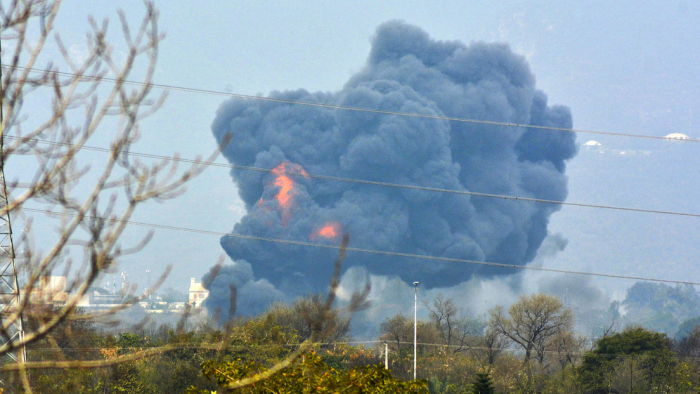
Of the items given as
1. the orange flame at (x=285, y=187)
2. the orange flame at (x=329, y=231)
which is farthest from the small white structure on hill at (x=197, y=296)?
the orange flame at (x=329, y=231)

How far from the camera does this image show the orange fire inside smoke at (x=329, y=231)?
8262cm

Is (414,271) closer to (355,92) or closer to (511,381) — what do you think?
(355,92)

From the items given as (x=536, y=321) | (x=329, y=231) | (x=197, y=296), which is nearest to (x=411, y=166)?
(x=329, y=231)

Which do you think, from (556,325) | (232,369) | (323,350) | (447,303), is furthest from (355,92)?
(232,369)

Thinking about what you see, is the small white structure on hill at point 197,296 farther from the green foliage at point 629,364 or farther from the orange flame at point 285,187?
the green foliage at point 629,364

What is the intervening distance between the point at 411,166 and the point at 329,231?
13.7 m

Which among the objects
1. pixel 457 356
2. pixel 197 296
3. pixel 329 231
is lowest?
pixel 457 356

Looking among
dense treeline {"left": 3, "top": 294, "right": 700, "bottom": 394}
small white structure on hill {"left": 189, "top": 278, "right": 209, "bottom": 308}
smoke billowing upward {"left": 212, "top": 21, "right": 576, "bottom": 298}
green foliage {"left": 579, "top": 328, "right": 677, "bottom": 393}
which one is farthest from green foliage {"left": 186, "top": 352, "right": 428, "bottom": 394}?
smoke billowing upward {"left": 212, "top": 21, "right": 576, "bottom": 298}

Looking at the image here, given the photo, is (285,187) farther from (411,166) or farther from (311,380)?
(311,380)

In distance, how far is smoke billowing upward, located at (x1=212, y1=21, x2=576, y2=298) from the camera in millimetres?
82625

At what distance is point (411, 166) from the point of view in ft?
273

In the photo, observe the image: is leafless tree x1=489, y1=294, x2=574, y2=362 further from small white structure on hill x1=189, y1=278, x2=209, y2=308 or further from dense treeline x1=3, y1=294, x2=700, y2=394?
small white structure on hill x1=189, y1=278, x2=209, y2=308

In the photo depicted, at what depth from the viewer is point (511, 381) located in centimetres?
3756

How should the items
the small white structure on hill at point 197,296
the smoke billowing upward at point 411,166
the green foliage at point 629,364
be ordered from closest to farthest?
the small white structure on hill at point 197,296
the green foliage at point 629,364
the smoke billowing upward at point 411,166
